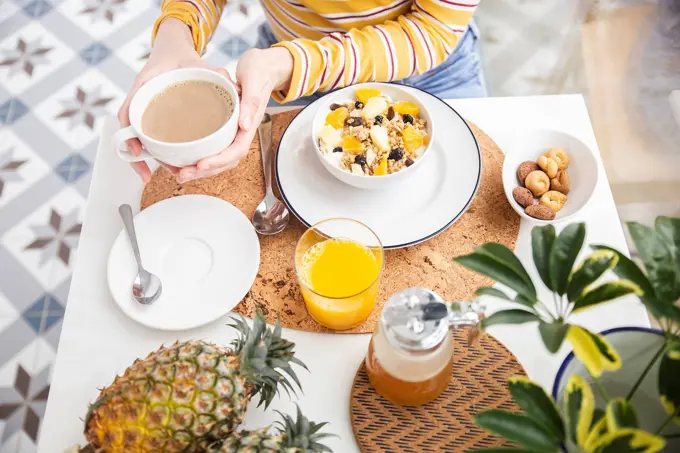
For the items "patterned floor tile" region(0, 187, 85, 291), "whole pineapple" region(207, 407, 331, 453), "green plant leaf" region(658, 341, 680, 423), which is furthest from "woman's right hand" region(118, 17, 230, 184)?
"patterned floor tile" region(0, 187, 85, 291)

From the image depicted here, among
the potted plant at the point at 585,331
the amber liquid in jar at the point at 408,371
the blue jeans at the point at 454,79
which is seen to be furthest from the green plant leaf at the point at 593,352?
the blue jeans at the point at 454,79

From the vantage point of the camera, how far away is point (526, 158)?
3.67 feet

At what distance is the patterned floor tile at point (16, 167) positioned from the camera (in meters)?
2.20

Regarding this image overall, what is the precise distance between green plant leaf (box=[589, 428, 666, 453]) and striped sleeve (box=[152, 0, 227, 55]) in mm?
1165

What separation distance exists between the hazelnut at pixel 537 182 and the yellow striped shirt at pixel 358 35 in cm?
40

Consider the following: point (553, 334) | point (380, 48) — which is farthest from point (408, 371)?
point (380, 48)

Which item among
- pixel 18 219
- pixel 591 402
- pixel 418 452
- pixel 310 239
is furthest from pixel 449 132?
pixel 18 219

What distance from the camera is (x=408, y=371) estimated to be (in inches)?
31.8

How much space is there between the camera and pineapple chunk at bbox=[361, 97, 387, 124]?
1.09m

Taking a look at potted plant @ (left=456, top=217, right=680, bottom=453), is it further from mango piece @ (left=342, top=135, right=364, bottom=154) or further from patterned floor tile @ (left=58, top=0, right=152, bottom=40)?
patterned floor tile @ (left=58, top=0, right=152, bottom=40)

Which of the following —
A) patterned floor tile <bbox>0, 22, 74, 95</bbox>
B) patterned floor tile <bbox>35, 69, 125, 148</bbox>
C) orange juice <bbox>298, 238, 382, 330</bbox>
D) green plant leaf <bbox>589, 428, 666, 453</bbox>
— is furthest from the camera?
patterned floor tile <bbox>0, 22, 74, 95</bbox>

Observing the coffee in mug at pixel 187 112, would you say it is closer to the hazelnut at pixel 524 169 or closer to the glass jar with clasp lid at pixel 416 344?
the glass jar with clasp lid at pixel 416 344

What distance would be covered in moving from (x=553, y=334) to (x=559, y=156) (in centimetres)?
65

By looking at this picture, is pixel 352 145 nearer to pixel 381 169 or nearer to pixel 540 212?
pixel 381 169
